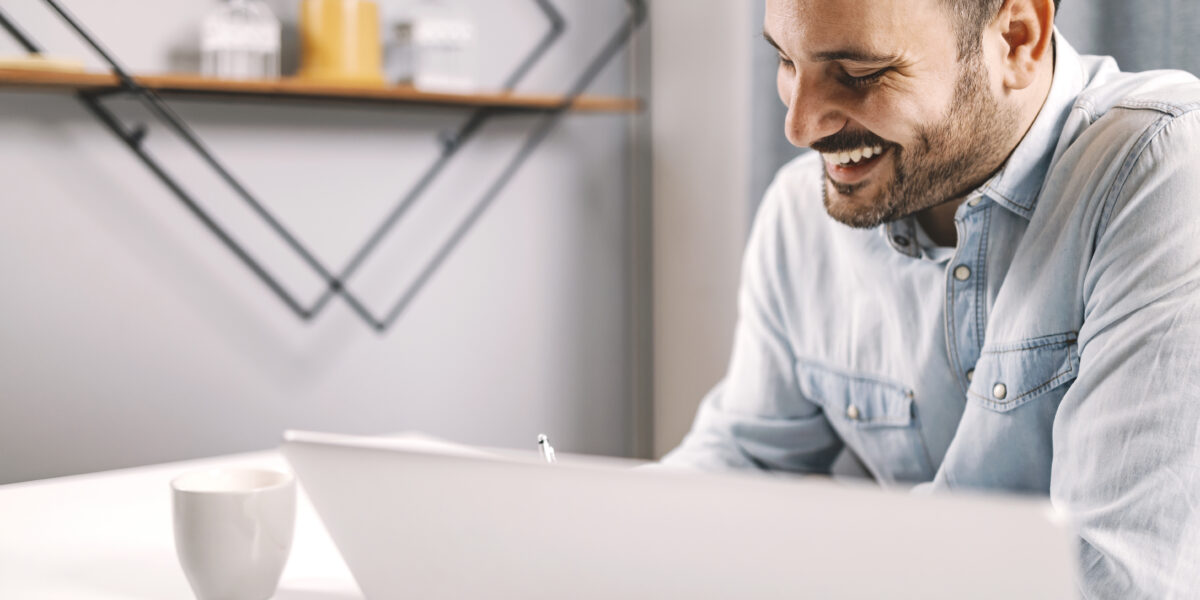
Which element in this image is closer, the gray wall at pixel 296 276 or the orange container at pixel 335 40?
the gray wall at pixel 296 276

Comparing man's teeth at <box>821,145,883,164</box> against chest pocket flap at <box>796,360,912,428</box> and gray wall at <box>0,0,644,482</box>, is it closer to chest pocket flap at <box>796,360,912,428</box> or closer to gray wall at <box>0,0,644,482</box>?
chest pocket flap at <box>796,360,912,428</box>

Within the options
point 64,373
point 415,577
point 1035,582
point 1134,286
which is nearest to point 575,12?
point 64,373

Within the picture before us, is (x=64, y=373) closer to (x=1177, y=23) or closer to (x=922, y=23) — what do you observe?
(x=922, y=23)

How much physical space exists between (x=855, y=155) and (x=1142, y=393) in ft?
1.15

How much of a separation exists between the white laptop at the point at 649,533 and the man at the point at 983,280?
35 centimetres

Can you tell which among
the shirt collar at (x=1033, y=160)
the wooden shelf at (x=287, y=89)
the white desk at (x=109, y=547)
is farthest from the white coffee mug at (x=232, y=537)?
the wooden shelf at (x=287, y=89)

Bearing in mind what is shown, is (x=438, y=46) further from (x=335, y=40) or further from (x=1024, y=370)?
(x=1024, y=370)

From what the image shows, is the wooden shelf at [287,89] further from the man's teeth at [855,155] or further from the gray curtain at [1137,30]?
the man's teeth at [855,155]

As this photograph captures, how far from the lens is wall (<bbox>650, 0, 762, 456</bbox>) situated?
224 centimetres

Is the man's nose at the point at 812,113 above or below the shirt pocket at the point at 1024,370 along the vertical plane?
above

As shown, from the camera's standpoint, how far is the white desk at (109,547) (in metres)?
0.73

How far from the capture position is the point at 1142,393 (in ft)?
2.56

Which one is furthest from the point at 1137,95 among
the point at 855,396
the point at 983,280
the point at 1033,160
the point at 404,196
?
the point at 404,196

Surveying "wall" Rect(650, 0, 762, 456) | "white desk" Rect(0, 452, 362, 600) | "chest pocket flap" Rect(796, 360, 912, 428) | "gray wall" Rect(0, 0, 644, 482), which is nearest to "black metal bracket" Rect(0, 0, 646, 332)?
"gray wall" Rect(0, 0, 644, 482)
